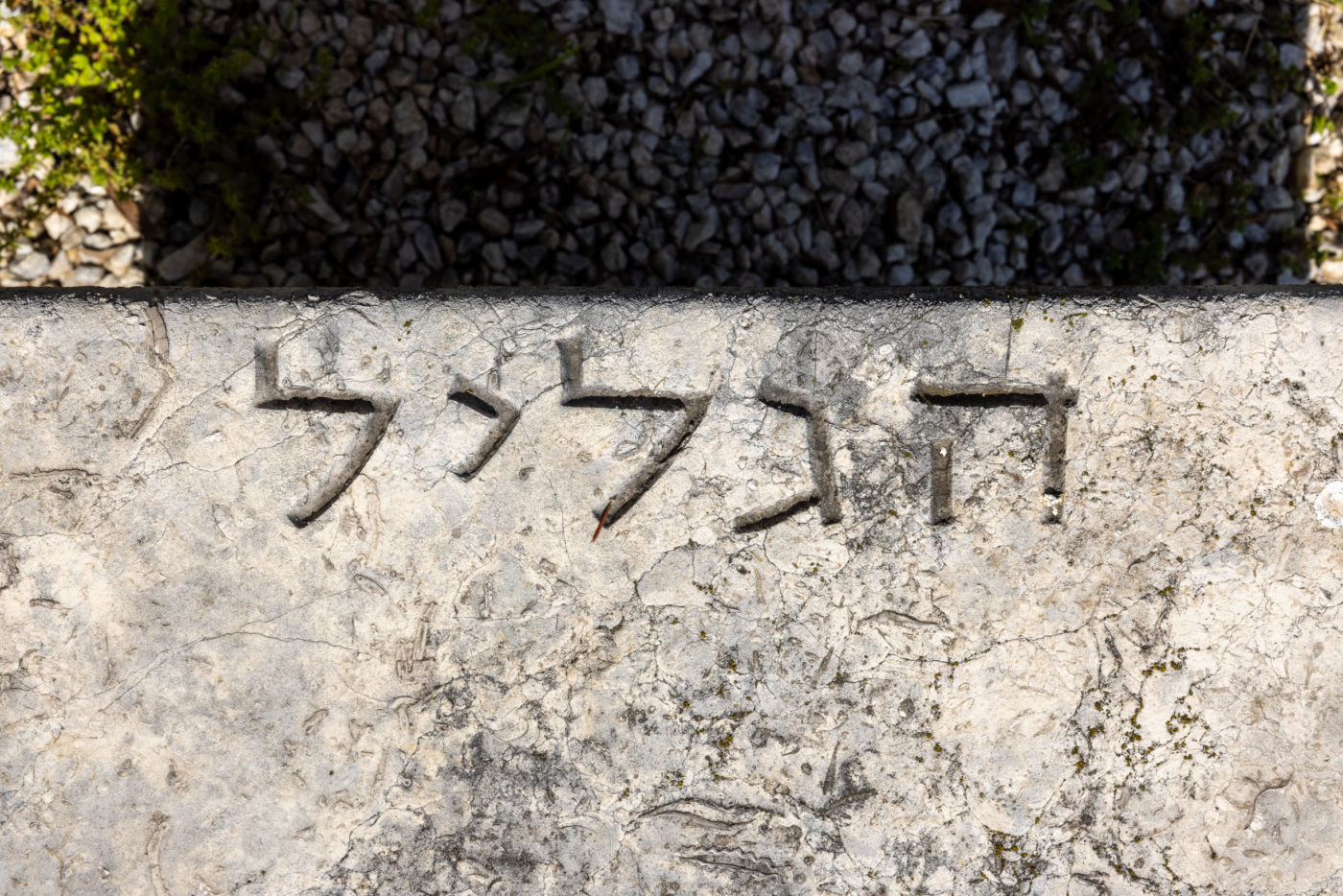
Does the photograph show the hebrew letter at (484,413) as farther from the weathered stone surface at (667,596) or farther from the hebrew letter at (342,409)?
the hebrew letter at (342,409)

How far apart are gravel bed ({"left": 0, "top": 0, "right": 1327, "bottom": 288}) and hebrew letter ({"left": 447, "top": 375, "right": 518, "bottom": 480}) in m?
0.68

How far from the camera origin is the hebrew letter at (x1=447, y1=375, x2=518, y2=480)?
5.14 ft

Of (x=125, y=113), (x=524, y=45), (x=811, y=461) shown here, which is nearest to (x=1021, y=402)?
(x=811, y=461)

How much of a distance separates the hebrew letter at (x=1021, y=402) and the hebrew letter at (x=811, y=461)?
170 millimetres

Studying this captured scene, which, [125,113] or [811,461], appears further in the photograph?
[125,113]

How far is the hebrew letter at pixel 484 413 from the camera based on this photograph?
5.14ft

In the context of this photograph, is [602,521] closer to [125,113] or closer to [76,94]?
[125,113]

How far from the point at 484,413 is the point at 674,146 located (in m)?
0.95

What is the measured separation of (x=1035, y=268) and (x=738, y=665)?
4.25ft

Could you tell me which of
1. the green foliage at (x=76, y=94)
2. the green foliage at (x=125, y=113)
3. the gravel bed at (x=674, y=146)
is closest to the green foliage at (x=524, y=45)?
the gravel bed at (x=674, y=146)

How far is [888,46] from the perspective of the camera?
7.21 ft

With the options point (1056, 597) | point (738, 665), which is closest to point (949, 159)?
point (1056, 597)

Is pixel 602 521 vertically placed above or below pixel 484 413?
below

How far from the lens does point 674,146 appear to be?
7.15ft
